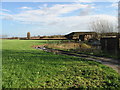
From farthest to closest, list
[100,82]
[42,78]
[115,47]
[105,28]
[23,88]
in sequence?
[105,28] → [115,47] → [42,78] → [100,82] → [23,88]

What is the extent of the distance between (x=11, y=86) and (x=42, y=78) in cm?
156

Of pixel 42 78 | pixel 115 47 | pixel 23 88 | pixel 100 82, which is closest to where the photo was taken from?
pixel 23 88

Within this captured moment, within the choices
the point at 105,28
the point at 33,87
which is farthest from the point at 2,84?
the point at 105,28

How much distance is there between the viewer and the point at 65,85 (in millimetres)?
5551

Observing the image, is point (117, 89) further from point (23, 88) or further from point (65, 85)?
point (23, 88)

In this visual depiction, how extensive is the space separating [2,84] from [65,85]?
277cm

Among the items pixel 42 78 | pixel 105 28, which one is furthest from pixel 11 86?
pixel 105 28

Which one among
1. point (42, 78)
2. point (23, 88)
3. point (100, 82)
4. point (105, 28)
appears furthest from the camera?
point (105, 28)

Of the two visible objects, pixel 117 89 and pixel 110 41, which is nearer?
pixel 117 89

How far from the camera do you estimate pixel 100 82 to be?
597 centimetres

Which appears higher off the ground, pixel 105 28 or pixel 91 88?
pixel 105 28

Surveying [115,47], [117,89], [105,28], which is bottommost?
[117,89]

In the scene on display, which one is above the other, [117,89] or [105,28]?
[105,28]

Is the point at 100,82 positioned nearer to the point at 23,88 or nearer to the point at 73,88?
the point at 73,88
